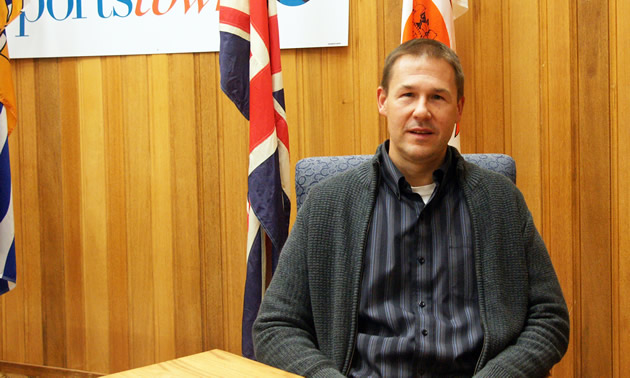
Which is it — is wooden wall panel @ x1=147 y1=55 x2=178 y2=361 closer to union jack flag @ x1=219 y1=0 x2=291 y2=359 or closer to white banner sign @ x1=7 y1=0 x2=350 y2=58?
white banner sign @ x1=7 y1=0 x2=350 y2=58

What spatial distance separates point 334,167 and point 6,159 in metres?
1.55

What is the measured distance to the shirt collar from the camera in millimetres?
1402

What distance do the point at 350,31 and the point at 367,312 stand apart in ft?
4.72

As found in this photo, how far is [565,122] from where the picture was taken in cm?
223

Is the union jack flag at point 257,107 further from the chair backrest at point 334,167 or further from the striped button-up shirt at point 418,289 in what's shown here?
the striped button-up shirt at point 418,289

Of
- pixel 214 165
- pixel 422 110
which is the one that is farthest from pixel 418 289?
pixel 214 165

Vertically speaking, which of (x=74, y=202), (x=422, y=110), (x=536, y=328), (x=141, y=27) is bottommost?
(x=536, y=328)

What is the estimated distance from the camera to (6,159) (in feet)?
8.13

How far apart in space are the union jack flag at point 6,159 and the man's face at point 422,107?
5.75 feet

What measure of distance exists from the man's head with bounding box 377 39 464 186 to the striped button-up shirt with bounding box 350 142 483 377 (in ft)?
0.21

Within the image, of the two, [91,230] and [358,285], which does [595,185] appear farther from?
[91,230]

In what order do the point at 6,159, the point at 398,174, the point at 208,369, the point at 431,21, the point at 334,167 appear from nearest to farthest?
1. the point at 208,369
2. the point at 398,174
3. the point at 334,167
4. the point at 431,21
5. the point at 6,159

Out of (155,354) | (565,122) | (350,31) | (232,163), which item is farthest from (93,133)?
(565,122)

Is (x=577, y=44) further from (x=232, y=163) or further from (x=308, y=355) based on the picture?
(x=308, y=355)
